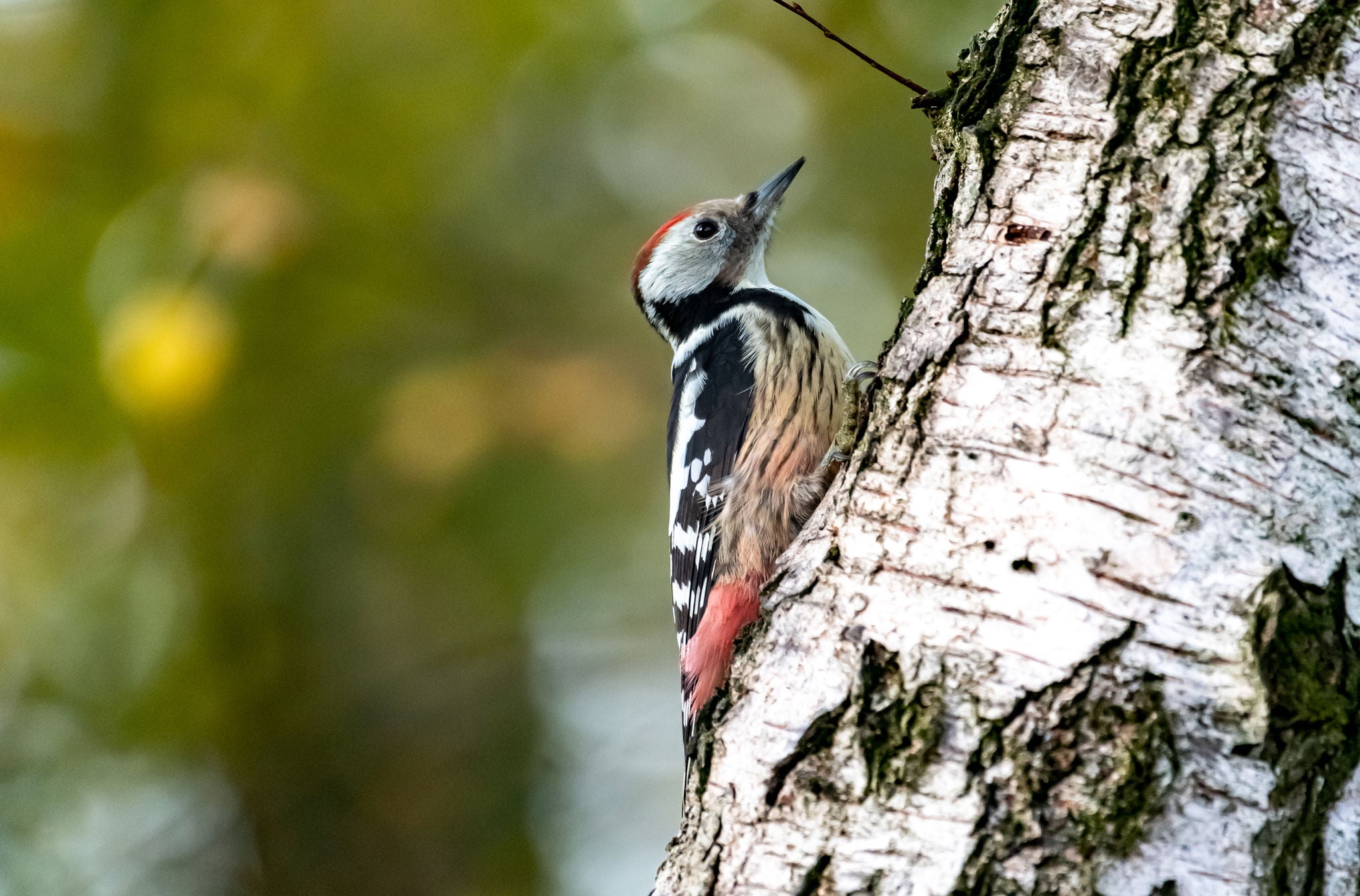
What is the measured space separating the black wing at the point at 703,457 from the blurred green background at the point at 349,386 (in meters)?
1.37

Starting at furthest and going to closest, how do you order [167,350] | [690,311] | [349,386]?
[349,386] → [167,350] → [690,311]

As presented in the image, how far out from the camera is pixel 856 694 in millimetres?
1823

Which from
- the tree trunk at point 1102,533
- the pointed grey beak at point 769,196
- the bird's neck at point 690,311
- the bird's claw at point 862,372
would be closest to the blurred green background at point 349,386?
the pointed grey beak at point 769,196

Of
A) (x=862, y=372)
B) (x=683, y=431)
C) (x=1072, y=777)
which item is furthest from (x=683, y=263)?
(x=1072, y=777)

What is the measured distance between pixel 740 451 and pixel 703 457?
0.59 feet

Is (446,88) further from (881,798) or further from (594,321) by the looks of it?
(881,798)

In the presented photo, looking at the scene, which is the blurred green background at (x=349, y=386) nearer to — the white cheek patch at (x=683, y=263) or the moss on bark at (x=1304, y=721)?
the white cheek patch at (x=683, y=263)

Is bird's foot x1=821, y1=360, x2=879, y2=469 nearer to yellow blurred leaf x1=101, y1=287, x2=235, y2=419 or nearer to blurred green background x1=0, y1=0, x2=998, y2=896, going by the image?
blurred green background x1=0, y1=0, x2=998, y2=896

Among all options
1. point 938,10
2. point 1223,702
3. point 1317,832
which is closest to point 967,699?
point 1223,702

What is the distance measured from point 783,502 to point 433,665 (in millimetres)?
3059

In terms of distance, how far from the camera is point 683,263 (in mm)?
4699

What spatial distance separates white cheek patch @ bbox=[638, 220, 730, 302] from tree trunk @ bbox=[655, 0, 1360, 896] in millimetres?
2573

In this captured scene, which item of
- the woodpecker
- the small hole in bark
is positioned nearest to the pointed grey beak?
the woodpecker

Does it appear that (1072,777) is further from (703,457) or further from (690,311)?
(690,311)
